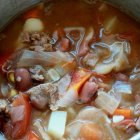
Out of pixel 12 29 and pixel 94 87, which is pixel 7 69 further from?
pixel 94 87

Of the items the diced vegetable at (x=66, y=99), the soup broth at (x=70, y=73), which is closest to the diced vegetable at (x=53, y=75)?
the soup broth at (x=70, y=73)

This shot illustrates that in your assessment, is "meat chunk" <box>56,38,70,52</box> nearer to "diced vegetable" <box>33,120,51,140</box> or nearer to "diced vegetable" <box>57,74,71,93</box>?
"diced vegetable" <box>57,74,71,93</box>

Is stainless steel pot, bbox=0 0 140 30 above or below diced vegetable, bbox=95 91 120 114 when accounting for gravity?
above

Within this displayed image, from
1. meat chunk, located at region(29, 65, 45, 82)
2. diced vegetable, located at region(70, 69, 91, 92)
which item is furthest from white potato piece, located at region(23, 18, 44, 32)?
diced vegetable, located at region(70, 69, 91, 92)

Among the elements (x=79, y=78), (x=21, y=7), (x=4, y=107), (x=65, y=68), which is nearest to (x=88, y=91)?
(x=79, y=78)

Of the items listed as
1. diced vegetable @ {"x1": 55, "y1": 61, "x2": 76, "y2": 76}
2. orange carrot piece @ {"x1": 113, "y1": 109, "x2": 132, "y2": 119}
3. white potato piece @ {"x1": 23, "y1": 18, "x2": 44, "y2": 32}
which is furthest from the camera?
white potato piece @ {"x1": 23, "y1": 18, "x2": 44, "y2": 32}

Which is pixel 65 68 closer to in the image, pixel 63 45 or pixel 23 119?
pixel 63 45

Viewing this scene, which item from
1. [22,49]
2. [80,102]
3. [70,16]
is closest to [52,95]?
[80,102]
